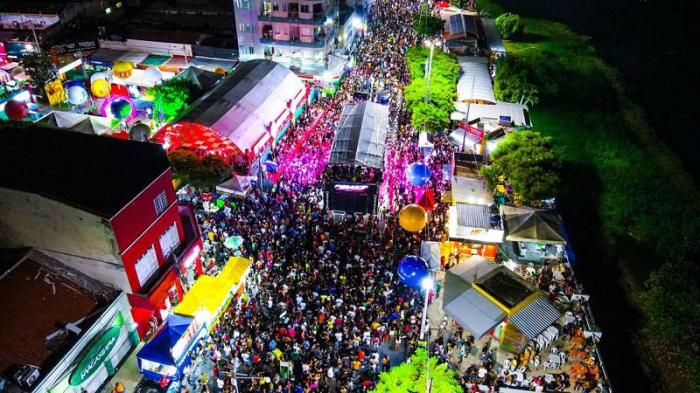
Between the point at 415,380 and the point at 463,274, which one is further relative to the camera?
the point at 463,274

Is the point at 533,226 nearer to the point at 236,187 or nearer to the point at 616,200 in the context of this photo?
the point at 616,200

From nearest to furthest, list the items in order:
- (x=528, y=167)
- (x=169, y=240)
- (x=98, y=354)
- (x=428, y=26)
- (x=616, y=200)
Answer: (x=98, y=354) < (x=169, y=240) < (x=528, y=167) < (x=616, y=200) < (x=428, y=26)

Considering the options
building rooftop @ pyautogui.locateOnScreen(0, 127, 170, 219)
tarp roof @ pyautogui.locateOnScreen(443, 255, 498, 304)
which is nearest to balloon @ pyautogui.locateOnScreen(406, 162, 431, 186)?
tarp roof @ pyautogui.locateOnScreen(443, 255, 498, 304)

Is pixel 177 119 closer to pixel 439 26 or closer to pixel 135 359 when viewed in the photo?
pixel 135 359

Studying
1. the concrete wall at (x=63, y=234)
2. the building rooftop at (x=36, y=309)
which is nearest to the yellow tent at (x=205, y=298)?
the concrete wall at (x=63, y=234)

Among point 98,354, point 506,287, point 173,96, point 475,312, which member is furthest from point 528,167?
point 173,96

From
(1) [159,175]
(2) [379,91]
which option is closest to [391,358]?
(1) [159,175]
